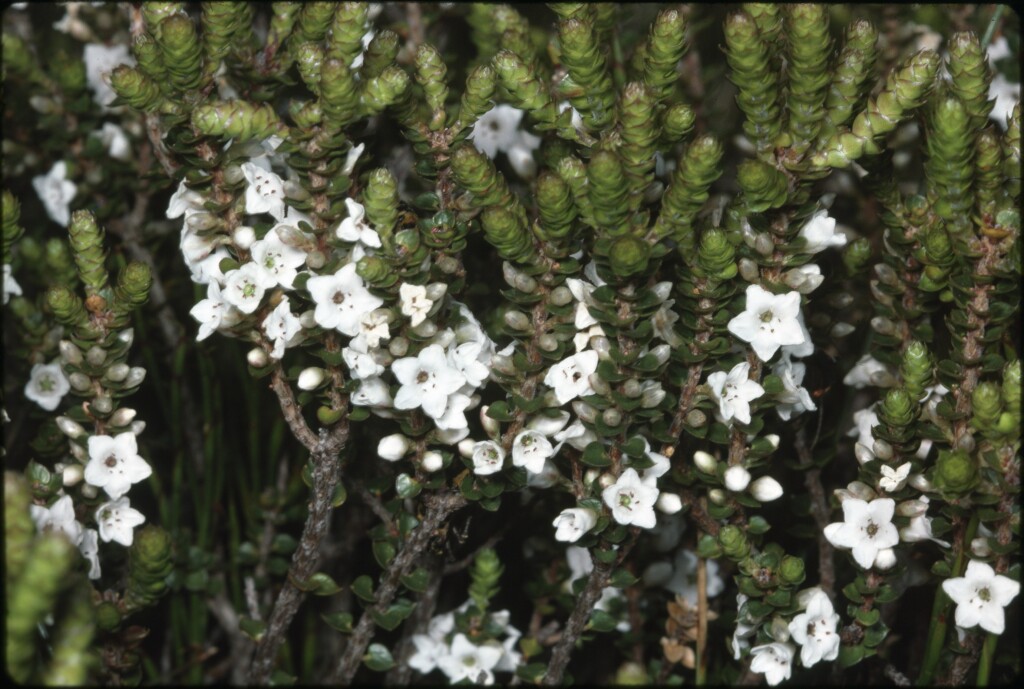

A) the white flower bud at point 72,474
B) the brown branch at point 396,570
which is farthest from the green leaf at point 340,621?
the white flower bud at point 72,474

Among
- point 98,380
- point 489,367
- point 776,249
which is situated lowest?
point 98,380

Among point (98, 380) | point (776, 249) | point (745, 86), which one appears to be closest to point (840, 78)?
point (745, 86)

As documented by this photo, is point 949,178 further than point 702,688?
No

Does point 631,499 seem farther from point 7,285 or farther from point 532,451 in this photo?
point 7,285

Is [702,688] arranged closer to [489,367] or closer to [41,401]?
[489,367]

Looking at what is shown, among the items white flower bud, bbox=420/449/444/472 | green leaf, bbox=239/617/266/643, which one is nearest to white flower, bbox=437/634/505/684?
green leaf, bbox=239/617/266/643

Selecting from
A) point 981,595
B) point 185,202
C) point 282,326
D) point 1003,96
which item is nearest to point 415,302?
point 282,326
